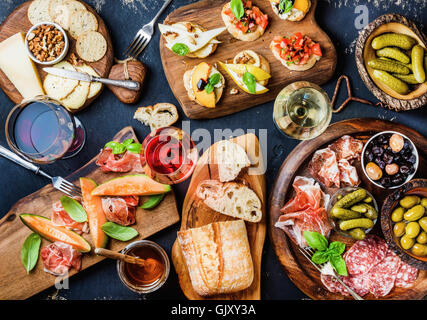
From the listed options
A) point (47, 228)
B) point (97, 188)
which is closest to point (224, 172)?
point (97, 188)

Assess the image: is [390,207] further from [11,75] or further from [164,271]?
Answer: [11,75]

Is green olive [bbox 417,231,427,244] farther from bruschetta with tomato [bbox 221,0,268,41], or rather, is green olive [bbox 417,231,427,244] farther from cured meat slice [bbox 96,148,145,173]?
cured meat slice [bbox 96,148,145,173]

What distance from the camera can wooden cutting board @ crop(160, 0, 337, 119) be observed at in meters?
1.90

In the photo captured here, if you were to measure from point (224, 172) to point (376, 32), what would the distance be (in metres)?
1.00

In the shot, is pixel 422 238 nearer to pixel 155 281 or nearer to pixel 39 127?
pixel 155 281

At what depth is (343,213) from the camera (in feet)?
5.50

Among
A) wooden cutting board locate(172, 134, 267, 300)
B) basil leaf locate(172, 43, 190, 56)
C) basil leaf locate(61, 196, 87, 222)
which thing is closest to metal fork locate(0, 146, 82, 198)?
basil leaf locate(61, 196, 87, 222)

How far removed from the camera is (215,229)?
1.79 metres

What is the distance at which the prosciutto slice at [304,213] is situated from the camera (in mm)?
1784

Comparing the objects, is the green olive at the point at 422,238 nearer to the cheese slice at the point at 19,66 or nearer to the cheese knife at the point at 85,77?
the cheese knife at the point at 85,77

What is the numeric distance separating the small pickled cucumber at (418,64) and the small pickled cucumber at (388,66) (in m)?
0.05

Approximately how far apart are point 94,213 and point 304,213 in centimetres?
103

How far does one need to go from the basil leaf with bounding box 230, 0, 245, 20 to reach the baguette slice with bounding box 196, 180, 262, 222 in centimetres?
83

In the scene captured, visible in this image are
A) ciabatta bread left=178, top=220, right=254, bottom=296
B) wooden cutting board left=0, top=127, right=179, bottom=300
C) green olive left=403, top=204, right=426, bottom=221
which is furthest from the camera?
wooden cutting board left=0, top=127, right=179, bottom=300
